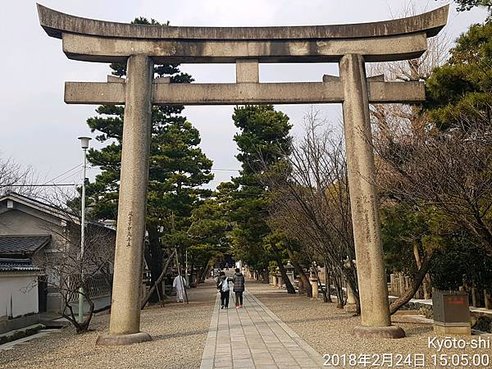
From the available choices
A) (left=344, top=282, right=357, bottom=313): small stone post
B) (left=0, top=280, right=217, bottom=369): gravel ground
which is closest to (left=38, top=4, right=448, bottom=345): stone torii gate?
(left=0, top=280, right=217, bottom=369): gravel ground

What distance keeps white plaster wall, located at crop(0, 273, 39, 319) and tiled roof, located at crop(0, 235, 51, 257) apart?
2.27 m

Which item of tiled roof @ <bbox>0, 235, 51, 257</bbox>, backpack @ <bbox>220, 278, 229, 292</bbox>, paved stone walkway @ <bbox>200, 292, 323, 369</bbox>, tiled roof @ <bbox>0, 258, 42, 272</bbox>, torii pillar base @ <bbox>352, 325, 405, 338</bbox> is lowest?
paved stone walkway @ <bbox>200, 292, 323, 369</bbox>

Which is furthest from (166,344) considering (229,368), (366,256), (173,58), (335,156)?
(335,156)

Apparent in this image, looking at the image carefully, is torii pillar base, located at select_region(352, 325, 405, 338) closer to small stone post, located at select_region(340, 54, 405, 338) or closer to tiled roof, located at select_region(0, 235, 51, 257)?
small stone post, located at select_region(340, 54, 405, 338)

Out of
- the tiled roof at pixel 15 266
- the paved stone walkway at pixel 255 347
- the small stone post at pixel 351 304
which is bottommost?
the paved stone walkway at pixel 255 347

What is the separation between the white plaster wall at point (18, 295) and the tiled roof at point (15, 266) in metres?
0.25

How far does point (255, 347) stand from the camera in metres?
11.5

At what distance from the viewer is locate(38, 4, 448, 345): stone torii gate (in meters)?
12.4

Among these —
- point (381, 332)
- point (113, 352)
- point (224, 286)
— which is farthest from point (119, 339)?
point (224, 286)

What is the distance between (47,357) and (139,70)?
276 inches

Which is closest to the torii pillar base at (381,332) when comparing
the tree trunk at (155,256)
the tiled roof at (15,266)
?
the tiled roof at (15,266)

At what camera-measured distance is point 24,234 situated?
23.7 meters

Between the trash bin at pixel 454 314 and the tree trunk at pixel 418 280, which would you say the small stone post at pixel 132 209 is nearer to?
the trash bin at pixel 454 314

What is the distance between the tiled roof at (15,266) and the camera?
16419 mm
